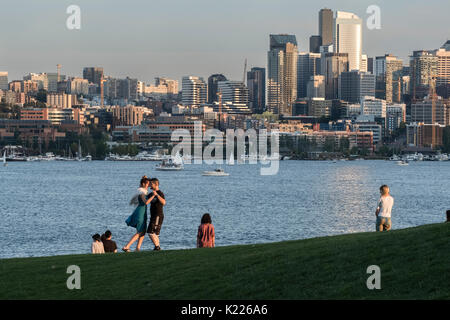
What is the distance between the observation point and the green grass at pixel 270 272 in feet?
42.5

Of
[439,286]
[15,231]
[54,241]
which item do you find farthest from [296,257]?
[15,231]

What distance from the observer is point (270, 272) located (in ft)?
46.8

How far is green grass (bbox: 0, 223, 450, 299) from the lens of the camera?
1296cm

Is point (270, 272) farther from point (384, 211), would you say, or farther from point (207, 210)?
point (207, 210)

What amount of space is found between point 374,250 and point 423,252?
958 mm

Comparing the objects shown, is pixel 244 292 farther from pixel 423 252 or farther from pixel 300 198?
pixel 300 198

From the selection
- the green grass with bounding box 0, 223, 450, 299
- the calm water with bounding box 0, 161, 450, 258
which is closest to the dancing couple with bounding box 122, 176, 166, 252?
the green grass with bounding box 0, 223, 450, 299

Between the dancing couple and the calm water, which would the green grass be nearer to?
the dancing couple

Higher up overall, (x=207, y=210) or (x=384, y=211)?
(x=384, y=211)

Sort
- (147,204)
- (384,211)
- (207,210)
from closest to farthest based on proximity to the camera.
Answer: (147,204)
(384,211)
(207,210)

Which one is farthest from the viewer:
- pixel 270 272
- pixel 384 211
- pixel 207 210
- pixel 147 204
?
pixel 207 210

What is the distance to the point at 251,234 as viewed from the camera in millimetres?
45031

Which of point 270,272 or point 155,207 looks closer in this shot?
point 270,272

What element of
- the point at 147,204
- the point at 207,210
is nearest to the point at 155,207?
the point at 147,204
